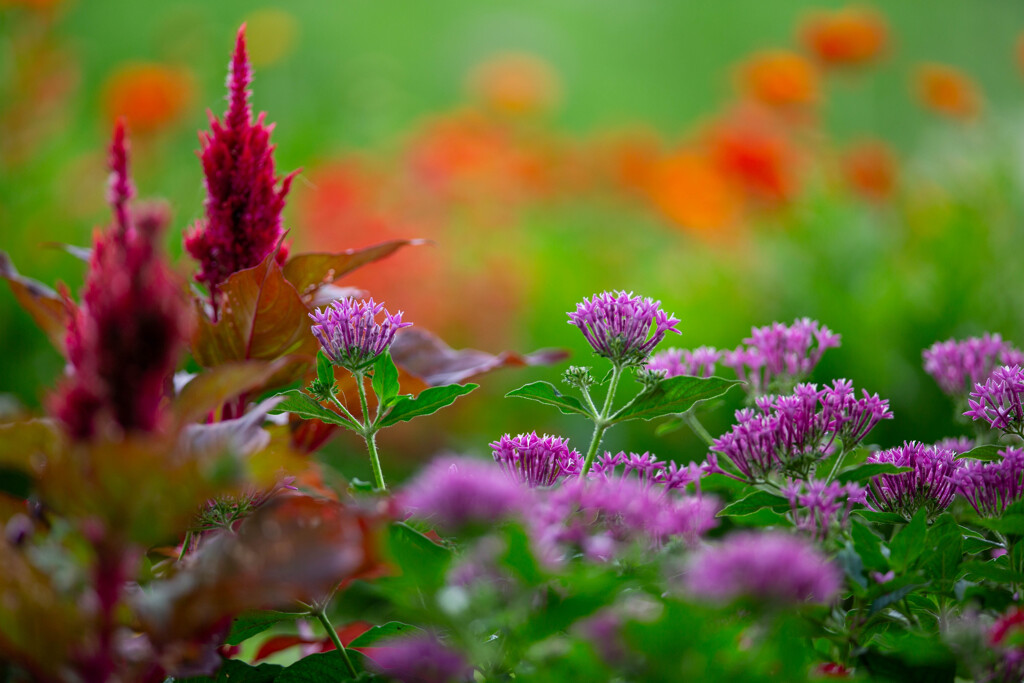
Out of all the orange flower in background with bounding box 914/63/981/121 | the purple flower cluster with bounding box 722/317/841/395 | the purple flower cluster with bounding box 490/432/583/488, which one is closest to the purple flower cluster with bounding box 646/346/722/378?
the purple flower cluster with bounding box 722/317/841/395

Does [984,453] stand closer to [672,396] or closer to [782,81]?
[672,396]

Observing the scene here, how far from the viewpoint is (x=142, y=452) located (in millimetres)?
290

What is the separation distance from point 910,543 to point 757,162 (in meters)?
2.27

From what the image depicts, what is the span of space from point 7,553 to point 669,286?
226 centimetres

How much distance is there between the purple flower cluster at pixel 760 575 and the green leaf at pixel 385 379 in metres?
0.22

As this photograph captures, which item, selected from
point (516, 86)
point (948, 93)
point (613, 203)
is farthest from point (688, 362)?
point (613, 203)

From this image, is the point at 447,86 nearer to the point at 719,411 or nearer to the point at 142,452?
the point at 719,411

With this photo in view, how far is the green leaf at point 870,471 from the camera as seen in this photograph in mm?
448

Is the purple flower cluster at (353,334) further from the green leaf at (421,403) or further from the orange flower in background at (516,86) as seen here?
the orange flower in background at (516,86)

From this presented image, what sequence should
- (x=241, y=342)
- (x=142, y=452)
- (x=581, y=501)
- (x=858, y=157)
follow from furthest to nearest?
(x=858, y=157)
(x=241, y=342)
(x=581, y=501)
(x=142, y=452)

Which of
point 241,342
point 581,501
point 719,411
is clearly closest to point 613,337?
point 581,501

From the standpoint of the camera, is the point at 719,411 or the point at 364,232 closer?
the point at 719,411

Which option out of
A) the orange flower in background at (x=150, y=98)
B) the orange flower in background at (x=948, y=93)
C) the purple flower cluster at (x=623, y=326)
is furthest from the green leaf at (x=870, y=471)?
the orange flower in background at (x=150, y=98)

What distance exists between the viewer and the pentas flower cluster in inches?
18.7
